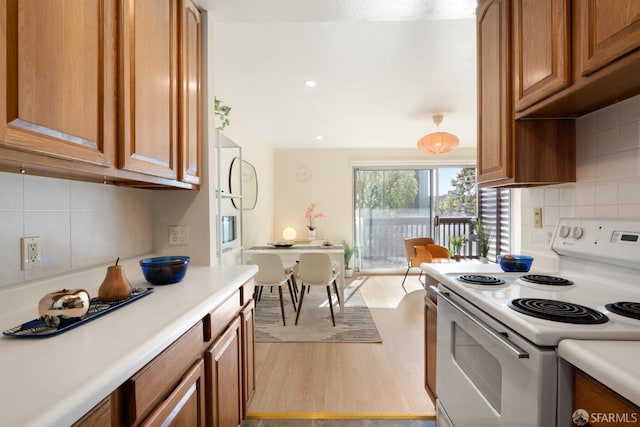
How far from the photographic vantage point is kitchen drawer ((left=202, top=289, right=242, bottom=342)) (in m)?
1.19

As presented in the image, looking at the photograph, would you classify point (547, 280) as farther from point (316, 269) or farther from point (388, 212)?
point (388, 212)

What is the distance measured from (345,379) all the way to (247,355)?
0.89m

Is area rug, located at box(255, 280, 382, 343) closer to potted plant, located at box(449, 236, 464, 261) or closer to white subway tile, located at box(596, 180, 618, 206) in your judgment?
white subway tile, located at box(596, 180, 618, 206)

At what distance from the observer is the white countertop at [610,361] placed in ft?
1.98

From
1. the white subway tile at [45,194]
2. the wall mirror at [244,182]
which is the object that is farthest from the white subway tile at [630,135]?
the wall mirror at [244,182]

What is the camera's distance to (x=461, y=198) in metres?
5.68

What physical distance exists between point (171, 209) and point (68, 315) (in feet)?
3.59

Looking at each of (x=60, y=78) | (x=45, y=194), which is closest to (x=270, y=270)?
(x=45, y=194)

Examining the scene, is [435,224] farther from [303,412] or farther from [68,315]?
[68,315]

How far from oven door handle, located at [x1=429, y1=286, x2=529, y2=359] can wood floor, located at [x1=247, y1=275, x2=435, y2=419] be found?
87 centimetres

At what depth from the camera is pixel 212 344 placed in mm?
1210

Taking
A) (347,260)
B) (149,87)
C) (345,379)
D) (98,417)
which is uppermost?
(149,87)

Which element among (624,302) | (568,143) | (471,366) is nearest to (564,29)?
(568,143)

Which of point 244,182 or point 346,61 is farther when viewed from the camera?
point 244,182
